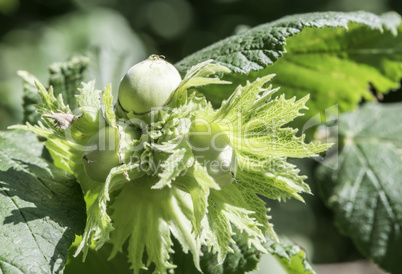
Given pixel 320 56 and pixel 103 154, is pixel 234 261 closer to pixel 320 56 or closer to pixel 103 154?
pixel 103 154

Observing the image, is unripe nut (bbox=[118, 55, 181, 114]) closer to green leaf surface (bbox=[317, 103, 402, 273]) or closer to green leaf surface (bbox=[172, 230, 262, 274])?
green leaf surface (bbox=[172, 230, 262, 274])

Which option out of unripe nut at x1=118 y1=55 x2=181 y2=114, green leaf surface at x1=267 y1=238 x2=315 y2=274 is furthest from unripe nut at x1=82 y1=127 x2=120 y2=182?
green leaf surface at x1=267 y1=238 x2=315 y2=274

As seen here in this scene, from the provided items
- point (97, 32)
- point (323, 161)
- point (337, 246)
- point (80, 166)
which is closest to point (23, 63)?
point (97, 32)

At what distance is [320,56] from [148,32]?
12.1ft

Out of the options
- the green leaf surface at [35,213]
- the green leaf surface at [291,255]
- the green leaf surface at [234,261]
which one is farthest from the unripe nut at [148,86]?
the green leaf surface at [291,255]

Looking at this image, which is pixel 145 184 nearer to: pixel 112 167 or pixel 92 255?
pixel 112 167

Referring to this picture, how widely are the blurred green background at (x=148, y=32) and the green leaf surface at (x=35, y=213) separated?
1204 mm

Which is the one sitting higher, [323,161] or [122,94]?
[122,94]

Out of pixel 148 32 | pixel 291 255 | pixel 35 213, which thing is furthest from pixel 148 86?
pixel 148 32

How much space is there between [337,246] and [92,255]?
3.49 meters

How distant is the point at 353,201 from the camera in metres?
2.46

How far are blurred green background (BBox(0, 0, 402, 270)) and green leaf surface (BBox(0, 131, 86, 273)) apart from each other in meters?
1.20

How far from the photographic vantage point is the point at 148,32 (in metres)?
5.49

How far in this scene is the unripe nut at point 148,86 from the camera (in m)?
1.36
